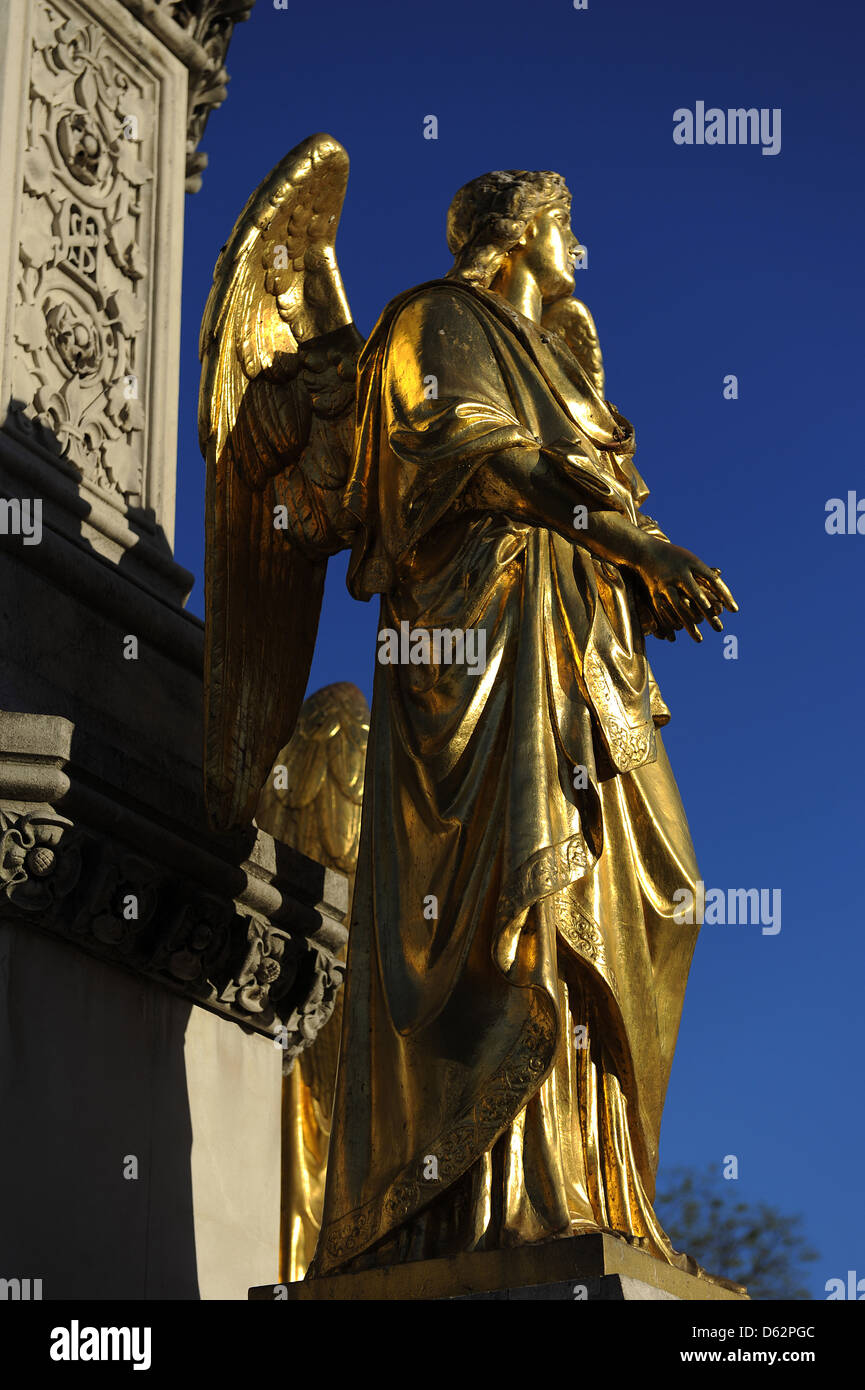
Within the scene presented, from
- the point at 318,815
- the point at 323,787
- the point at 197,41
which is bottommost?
the point at 318,815

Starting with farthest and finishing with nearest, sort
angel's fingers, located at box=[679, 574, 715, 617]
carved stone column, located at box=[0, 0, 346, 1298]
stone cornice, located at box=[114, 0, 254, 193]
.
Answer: stone cornice, located at box=[114, 0, 254, 193], carved stone column, located at box=[0, 0, 346, 1298], angel's fingers, located at box=[679, 574, 715, 617]

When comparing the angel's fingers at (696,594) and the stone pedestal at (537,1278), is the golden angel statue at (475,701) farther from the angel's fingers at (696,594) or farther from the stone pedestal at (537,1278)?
the stone pedestal at (537,1278)

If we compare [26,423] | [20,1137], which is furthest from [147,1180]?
[26,423]

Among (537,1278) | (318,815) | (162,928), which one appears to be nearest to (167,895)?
(162,928)

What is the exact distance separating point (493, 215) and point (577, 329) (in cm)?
43

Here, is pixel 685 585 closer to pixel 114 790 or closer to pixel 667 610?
pixel 667 610

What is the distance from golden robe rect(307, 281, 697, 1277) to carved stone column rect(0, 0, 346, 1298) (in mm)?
709

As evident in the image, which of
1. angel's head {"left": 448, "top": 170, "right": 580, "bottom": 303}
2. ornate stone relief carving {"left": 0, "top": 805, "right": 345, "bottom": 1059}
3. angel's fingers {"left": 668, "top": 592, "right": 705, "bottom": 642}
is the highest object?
angel's head {"left": 448, "top": 170, "right": 580, "bottom": 303}

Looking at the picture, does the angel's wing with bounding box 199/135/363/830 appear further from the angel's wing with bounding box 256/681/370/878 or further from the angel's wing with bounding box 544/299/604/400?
the angel's wing with bounding box 256/681/370/878

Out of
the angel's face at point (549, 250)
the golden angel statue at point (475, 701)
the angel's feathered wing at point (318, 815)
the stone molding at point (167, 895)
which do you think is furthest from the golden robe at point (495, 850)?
the angel's feathered wing at point (318, 815)

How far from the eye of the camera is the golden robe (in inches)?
203

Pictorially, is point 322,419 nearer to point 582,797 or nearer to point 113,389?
point 113,389

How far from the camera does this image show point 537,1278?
4785 millimetres

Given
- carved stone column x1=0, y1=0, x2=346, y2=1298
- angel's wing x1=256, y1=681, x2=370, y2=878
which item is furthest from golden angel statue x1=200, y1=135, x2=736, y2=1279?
angel's wing x1=256, y1=681, x2=370, y2=878
